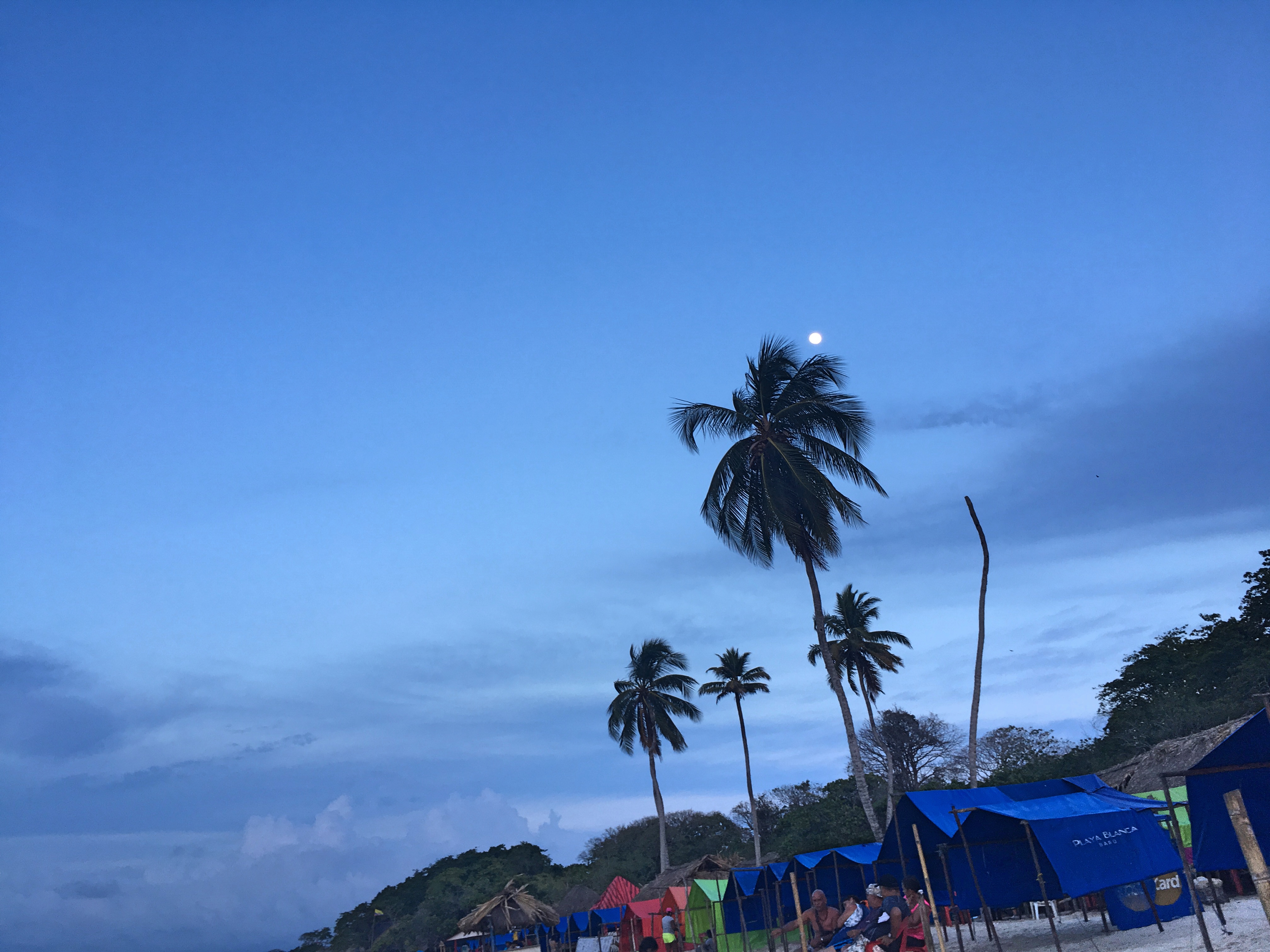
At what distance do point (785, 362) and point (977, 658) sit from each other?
11.7 m

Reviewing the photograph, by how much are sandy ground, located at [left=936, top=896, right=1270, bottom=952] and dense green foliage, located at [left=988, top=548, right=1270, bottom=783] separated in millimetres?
15052

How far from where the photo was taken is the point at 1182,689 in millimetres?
35500

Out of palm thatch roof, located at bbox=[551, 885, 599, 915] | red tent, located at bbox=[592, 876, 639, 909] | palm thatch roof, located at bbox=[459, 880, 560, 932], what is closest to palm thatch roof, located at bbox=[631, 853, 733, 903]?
red tent, located at bbox=[592, 876, 639, 909]

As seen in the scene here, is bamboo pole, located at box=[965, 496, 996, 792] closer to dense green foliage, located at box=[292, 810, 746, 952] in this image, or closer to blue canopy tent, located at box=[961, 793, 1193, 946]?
blue canopy tent, located at box=[961, 793, 1193, 946]

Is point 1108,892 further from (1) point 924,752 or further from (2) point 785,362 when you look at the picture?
(1) point 924,752

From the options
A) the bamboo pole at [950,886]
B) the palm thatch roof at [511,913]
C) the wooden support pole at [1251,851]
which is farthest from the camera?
the palm thatch roof at [511,913]

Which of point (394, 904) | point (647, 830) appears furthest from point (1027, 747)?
point (394, 904)

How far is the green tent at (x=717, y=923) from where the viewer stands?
2259cm

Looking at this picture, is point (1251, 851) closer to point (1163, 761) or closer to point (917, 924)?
point (917, 924)

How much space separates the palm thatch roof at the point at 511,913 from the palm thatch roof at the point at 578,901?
7.21 ft

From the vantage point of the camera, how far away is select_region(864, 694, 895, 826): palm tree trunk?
41812 mm

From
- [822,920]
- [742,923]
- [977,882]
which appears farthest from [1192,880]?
[742,923]

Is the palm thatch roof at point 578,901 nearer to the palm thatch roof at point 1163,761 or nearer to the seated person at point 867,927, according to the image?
the palm thatch roof at point 1163,761

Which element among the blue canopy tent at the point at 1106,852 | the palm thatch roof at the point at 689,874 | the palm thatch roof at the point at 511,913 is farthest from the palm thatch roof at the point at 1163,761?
the palm thatch roof at the point at 511,913
